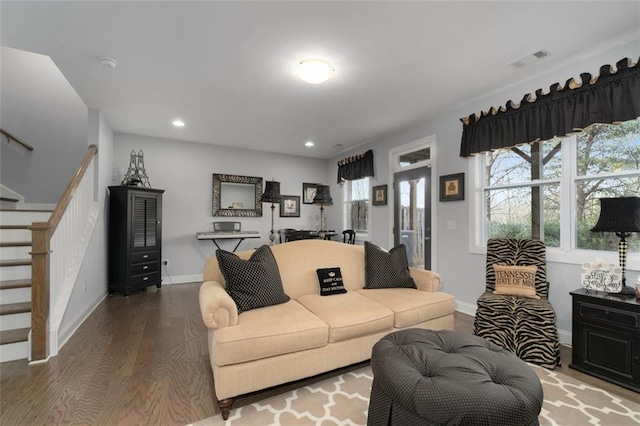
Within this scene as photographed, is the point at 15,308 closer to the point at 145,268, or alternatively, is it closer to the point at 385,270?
the point at 145,268

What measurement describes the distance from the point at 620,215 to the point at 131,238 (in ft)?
18.5

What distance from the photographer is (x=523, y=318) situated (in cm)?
239

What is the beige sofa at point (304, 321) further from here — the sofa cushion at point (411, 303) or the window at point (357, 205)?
the window at point (357, 205)

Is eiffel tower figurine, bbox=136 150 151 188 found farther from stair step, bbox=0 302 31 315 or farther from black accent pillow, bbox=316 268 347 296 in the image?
black accent pillow, bbox=316 268 347 296

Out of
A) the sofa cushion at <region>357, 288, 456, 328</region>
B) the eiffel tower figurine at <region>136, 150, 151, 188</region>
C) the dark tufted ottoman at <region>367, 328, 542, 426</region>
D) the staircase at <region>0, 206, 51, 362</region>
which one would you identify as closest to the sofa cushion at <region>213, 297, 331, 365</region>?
the dark tufted ottoman at <region>367, 328, 542, 426</region>

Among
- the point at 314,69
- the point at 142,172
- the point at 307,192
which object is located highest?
the point at 314,69

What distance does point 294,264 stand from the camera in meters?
2.73

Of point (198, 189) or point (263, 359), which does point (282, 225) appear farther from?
point (263, 359)

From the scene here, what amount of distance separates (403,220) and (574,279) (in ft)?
7.56

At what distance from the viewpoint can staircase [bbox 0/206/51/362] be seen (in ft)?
7.75

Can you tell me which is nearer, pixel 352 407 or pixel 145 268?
pixel 352 407

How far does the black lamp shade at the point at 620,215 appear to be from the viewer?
2.07m

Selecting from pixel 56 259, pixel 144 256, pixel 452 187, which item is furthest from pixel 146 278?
pixel 452 187

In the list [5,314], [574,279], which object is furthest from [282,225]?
[574,279]
